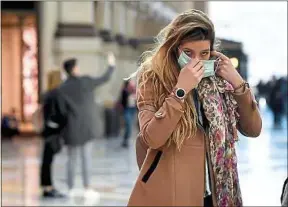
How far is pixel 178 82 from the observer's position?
127 inches

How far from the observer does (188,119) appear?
3242 millimetres

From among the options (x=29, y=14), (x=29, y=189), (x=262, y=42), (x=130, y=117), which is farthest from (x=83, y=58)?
(x=29, y=189)

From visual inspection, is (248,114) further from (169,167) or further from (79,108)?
(79,108)

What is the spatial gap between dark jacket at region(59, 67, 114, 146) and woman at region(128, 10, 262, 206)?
6.33 meters

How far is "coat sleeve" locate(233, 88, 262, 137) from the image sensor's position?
3441 millimetres

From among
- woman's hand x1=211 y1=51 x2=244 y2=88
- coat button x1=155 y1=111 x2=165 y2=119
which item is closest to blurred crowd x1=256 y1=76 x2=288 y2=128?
woman's hand x1=211 y1=51 x2=244 y2=88

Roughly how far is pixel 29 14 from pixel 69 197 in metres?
11.5

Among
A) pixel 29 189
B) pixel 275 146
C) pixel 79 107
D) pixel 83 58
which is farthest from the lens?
pixel 83 58

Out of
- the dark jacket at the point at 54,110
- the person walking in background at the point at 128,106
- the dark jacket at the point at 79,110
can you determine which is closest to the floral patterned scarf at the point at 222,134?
the dark jacket at the point at 79,110

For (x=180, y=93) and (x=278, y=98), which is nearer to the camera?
(x=180, y=93)

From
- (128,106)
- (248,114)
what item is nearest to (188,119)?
(248,114)

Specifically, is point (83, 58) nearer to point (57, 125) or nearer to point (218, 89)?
point (57, 125)

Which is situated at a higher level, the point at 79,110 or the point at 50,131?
the point at 79,110

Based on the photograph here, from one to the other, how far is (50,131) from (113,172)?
9.26 ft
